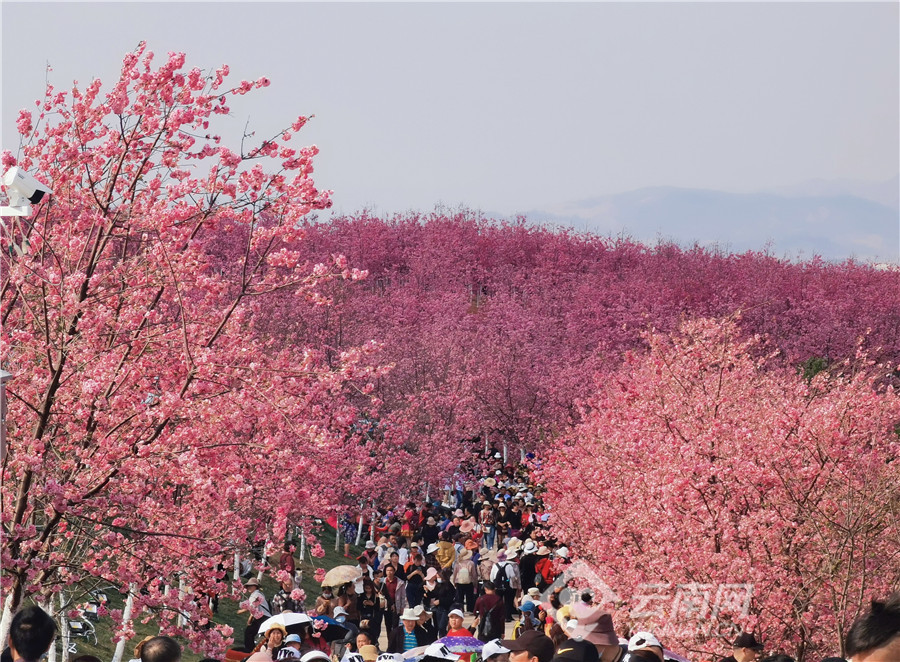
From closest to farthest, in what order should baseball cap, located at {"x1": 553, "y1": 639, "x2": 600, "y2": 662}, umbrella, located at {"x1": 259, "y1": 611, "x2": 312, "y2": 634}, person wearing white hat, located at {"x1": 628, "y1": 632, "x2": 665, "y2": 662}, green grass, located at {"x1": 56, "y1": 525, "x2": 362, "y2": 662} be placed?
baseball cap, located at {"x1": 553, "y1": 639, "x2": 600, "y2": 662} < person wearing white hat, located at {"x1": 628, "y1": 632, "x2": 665, "y2": 662} < umbrella, located at {"x1": 259, "y1": 611, "x2": 312, "y2": 634} < green grass, located at {"x1": 56, "y1": 525, "x2": 362, "y2": 662}

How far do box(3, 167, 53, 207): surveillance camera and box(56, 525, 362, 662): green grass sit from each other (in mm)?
4812

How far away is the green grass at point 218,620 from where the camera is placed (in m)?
15.9

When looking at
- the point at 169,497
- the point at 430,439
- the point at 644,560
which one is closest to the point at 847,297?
the point at 430,439

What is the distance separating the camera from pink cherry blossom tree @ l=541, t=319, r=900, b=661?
1201cm

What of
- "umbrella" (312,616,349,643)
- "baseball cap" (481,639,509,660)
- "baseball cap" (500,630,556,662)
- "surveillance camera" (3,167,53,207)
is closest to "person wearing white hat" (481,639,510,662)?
"baseball cap" (481,639,509,660)

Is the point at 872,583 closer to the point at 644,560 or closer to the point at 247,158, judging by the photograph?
the point at 644,560

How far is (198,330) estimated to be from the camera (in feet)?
32.8

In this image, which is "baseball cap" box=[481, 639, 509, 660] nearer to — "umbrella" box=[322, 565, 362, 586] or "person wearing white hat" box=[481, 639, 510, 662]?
"person wearing white hat" box=[481, 639, 510, 662]

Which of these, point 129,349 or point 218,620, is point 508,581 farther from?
point 129,349

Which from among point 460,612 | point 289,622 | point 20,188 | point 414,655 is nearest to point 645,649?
point 414,655

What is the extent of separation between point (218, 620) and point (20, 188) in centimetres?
1339

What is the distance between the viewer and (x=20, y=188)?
22.3ft

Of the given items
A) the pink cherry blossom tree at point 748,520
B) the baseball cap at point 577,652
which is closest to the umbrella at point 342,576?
the pink cherry blossom tree at point 748,520

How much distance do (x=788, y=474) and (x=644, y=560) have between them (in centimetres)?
259
